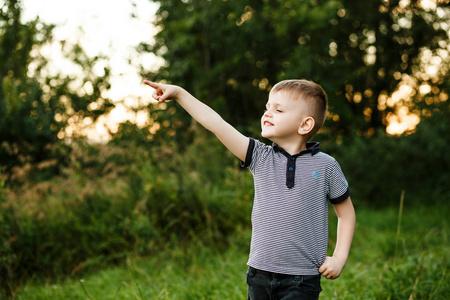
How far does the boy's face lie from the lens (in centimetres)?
186

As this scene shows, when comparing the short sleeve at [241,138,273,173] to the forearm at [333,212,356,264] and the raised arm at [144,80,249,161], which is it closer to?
the raised arm at [144,80,249,161]

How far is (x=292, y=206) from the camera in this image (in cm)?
180

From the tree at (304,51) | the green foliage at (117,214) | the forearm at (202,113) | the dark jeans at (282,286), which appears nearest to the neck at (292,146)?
the forearm at (202,113)

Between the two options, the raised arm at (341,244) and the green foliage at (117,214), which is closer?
the raised arm at (341,244)

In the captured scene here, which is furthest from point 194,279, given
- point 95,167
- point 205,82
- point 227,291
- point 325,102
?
point 205,82

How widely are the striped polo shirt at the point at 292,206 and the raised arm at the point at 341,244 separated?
4cm

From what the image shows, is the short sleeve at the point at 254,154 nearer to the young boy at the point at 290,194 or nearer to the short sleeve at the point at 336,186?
the young boy at the point at 290,194

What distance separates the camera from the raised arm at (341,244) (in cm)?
181

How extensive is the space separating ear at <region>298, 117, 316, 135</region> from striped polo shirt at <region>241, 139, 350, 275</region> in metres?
0.08

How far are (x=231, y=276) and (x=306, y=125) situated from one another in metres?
2.04

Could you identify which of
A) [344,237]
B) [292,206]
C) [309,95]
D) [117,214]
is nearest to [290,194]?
[292,206]

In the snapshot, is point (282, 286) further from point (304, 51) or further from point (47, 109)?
point (304, 51)

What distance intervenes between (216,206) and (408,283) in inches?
92.2

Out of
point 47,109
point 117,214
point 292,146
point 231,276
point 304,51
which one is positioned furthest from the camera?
point 304,51
